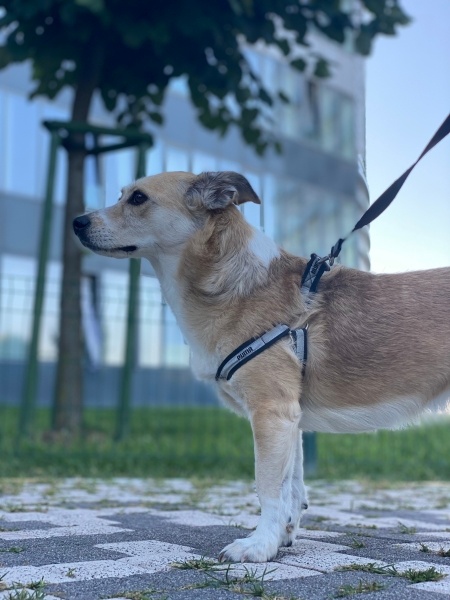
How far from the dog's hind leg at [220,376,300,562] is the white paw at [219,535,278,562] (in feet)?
0.03

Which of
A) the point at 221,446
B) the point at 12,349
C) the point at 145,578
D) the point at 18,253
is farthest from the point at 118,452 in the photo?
the point at 18,253

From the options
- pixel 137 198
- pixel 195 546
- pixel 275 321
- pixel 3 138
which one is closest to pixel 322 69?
pixel 137 198

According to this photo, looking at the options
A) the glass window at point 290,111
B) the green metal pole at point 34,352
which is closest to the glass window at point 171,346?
the green metal pole at point 34,352

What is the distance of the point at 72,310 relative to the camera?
8062 millimetres

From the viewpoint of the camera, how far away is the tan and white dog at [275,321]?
3348 millimetres

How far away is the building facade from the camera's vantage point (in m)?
11.2

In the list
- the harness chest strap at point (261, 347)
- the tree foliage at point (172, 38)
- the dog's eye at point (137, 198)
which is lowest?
the harness chest strap at point (261, 347)

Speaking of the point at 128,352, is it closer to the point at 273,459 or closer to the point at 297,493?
the point at 297,493

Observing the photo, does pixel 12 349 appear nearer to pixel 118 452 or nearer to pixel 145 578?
pixel 118 452

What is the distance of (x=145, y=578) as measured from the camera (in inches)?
108

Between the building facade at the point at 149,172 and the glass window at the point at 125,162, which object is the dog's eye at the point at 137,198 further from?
the glass window at the point at 125,162

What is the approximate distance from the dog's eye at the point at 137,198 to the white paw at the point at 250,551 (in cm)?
147

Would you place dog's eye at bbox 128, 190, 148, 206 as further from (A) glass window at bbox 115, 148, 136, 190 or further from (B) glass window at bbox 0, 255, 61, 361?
(A) glass window at bbox 115, 148, 136, 190

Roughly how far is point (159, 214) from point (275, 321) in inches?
27.5
